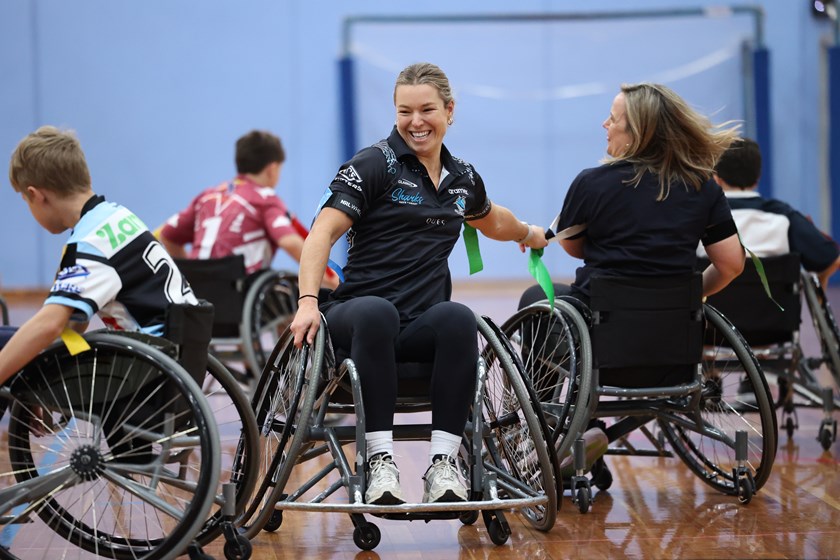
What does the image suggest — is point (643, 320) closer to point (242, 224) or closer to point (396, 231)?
point (396, 231)

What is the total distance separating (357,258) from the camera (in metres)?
2.33

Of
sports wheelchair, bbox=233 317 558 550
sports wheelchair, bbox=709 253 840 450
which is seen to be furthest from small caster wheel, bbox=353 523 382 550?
sports wheelchair, bbox=709 253 840 450

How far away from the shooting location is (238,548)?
2068 millimetres

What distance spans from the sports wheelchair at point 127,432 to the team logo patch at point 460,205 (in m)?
0.58

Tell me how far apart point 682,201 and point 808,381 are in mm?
1164

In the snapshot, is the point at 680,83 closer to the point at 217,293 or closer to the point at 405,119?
the point at 217,293

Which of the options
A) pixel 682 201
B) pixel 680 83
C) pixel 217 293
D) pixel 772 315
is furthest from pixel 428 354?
pixel 680 83

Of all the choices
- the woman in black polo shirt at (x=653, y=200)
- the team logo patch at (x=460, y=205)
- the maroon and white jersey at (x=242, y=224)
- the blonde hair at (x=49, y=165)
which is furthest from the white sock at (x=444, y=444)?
the maroon and white jersey at (x=242, y=224)

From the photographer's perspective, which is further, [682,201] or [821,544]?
[682,201]

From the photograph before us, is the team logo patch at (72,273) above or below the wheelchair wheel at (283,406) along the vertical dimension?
above

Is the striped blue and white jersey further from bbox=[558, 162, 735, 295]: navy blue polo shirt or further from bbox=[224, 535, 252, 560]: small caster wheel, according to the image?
bbox=[558, 162, 735, 295]: navy blue polo shirt

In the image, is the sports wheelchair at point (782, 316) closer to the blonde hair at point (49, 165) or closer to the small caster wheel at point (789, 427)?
the small caster wheel at point (789, 427)

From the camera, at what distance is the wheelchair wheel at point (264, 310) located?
3713 mm

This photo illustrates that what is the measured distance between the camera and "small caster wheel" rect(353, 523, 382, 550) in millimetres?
2219
